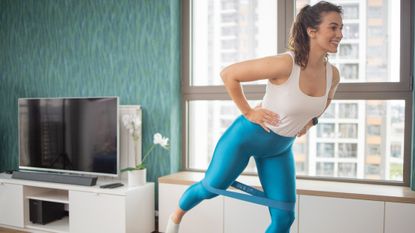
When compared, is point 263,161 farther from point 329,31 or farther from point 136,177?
point 136,177

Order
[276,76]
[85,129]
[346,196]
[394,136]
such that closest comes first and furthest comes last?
1. [276,76]
2. [346,196]
3. [394,136]
4. [85,129]

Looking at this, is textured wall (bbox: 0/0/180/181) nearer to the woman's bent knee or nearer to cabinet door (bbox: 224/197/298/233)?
cabinet door (bbox: 224/197/298/233)

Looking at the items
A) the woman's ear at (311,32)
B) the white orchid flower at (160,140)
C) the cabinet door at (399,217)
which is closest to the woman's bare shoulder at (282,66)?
the woman's ear at (311,32)

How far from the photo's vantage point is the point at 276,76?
1.65 meters

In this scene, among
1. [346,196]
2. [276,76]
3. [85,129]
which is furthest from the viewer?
[85,129]

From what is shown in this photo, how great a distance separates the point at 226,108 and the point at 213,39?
0.63 m

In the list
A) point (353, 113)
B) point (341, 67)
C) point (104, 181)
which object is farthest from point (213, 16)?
point (104, 181)

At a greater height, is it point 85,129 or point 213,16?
point 213,16

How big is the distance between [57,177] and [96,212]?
531 millimetres

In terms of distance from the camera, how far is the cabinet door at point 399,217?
7.66 feet

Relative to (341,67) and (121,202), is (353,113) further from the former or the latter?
(121,202)

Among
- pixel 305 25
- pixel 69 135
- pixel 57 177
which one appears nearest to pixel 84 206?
pixel 57 177

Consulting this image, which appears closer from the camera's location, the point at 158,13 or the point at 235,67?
the point at 235,67

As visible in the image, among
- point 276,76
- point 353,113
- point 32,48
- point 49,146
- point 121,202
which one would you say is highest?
point 32,48
